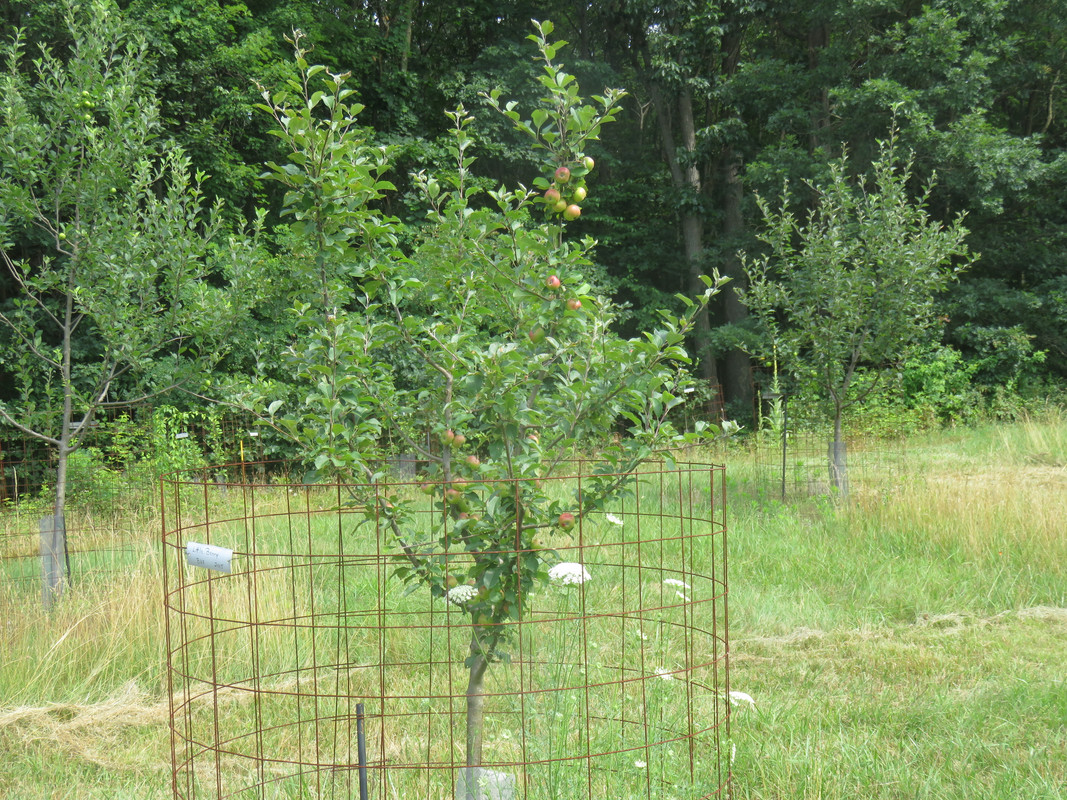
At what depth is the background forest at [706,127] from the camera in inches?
492

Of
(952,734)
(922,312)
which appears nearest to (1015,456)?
(922,312)

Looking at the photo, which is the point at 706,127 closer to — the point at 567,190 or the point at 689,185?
the point at 689,185

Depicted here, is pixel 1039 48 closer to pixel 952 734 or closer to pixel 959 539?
pixel 959 539

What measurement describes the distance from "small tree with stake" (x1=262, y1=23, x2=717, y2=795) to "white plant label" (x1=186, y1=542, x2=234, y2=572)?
36cm

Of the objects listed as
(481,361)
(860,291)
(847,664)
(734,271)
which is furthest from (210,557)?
(734,271)

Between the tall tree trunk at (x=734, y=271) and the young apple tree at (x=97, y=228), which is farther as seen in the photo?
the tall tree trunk at (x=734, y=271)

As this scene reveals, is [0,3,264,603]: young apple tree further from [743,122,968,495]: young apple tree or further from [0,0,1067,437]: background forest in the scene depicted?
[743,122,968,495]: young apple tree

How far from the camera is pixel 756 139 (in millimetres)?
18156

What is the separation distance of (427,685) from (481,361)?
7.55ft

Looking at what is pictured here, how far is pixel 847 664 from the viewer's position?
430 centimetres

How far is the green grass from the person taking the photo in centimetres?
314

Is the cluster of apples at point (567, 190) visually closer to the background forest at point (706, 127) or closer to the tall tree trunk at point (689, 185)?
the background forest at point (706, 127)

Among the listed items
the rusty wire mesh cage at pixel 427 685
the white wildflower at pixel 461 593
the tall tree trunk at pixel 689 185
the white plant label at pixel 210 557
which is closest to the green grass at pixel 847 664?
the rusty wire mesh cage at pixel 427 685

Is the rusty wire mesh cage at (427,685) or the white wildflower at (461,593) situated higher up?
the white wildflower at (461,593)
